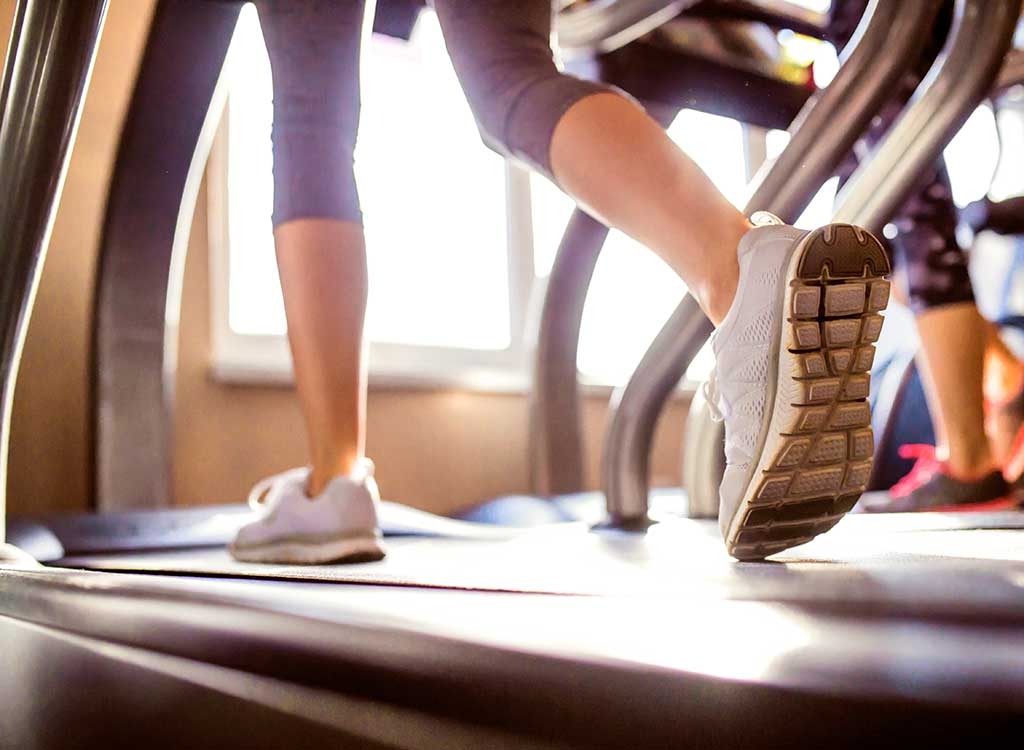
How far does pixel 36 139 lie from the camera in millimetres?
828

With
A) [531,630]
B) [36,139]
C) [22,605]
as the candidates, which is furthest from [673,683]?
[36,139]

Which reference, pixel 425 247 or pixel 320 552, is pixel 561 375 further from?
pixel 320 552

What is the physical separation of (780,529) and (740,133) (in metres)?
1.01

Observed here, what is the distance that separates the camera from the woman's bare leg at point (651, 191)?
643 mm

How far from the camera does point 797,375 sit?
0.58 m

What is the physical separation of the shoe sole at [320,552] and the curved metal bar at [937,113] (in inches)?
26.0

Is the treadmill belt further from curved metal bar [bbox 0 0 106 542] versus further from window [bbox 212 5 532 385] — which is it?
window [bbox 212 5 532 385]

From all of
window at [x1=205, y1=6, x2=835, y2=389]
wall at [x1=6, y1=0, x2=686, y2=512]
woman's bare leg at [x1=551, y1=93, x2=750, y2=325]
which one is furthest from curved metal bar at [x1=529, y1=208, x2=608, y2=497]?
woman's bare leg at [x1=551, y1=93, x2=750, y2=325]

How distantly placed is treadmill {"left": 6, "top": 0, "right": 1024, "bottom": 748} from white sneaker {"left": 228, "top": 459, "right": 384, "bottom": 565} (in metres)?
0.07

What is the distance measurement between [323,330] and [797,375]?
501mm

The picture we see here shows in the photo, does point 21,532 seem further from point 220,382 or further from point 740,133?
point 740,133

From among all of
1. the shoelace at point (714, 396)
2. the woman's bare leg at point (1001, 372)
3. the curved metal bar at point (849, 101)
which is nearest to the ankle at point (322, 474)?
the shoelace at point (714, 396)

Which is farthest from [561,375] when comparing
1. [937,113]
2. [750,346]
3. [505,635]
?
[505,635]

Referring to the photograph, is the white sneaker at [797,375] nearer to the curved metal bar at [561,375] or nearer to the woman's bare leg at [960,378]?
the woman's bare leg at [960,378]
